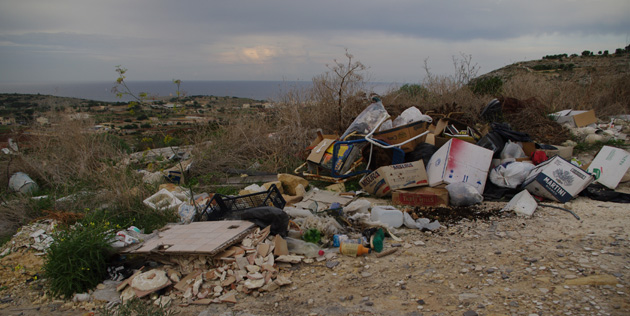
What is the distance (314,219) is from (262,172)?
2.69 meters

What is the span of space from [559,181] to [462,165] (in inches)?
45.9

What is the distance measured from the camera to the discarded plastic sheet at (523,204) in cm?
405

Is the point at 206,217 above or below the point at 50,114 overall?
below

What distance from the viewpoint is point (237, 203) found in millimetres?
4148

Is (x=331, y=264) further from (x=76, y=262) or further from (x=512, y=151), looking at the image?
(x=512, y=151)

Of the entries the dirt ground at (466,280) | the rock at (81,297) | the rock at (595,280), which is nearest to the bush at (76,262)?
→ the rock at (81,297)

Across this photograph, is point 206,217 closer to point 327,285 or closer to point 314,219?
point 314,219

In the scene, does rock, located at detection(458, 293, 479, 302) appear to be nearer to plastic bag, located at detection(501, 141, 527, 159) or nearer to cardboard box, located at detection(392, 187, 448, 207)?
cardboard box, located at detection(392, 187, 448, 207)

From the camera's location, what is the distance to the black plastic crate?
3930mm

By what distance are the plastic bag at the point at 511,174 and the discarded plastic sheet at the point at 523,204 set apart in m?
0.43

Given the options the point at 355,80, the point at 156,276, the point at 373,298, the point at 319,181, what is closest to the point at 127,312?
the point at 156,276

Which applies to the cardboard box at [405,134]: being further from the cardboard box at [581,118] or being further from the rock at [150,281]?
the cardboard box at [581,118]

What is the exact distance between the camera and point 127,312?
2.38 metres

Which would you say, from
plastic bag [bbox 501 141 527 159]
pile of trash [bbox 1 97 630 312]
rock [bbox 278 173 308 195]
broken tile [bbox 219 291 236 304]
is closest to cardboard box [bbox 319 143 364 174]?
pile of trash [bbox 1 97 630 312]
